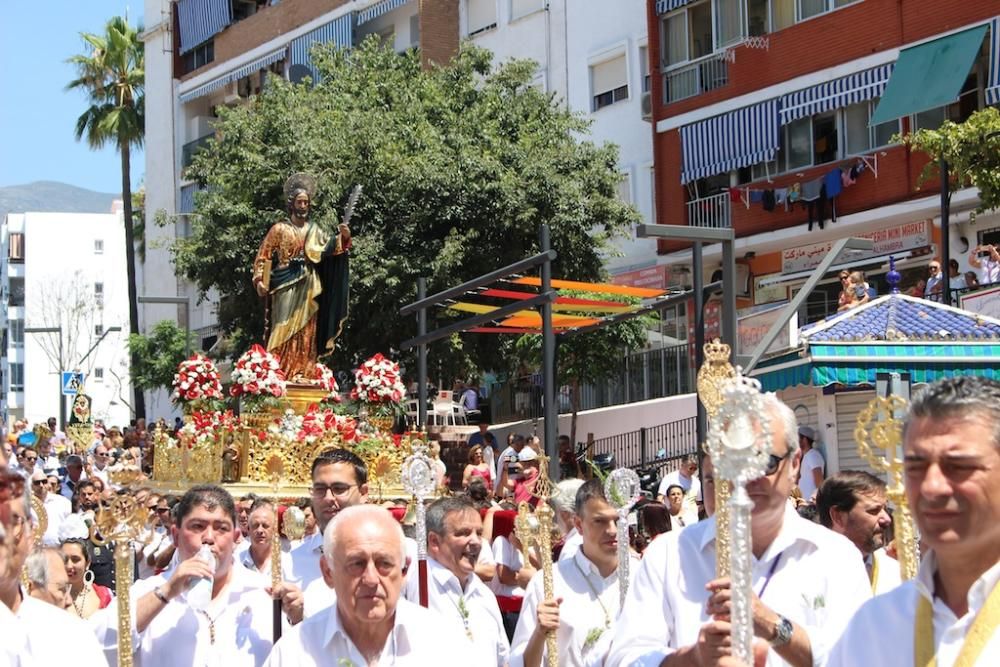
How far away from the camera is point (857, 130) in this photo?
28141 mm

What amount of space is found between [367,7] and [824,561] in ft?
118

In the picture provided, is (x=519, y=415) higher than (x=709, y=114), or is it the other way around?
(x=709, y=114)

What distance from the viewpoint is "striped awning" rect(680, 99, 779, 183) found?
29.2 m

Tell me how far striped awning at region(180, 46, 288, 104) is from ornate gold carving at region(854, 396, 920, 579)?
38.2m

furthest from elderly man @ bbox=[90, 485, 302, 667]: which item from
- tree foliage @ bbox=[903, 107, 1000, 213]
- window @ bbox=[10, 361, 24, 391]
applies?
window @ bbox=[10, 361, 24, 391]

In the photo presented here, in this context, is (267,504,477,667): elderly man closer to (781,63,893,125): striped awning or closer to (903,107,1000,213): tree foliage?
(903,107,1000,213): tree foliage

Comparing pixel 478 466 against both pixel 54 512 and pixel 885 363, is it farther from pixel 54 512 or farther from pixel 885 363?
pixel 54 512

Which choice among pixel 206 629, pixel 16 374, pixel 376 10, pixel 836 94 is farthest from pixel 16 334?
pixel 206 629

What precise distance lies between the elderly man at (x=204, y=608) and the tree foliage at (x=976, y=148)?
13395 millimetres

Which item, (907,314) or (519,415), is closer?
(907,314)

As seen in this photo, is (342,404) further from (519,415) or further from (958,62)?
(519,415)

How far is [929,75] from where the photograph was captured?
25.7 meters

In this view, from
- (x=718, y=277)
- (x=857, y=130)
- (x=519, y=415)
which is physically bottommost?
(x=519, y=415)

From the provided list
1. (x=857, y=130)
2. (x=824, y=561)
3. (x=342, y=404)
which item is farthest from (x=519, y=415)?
(x=824, y=561)
